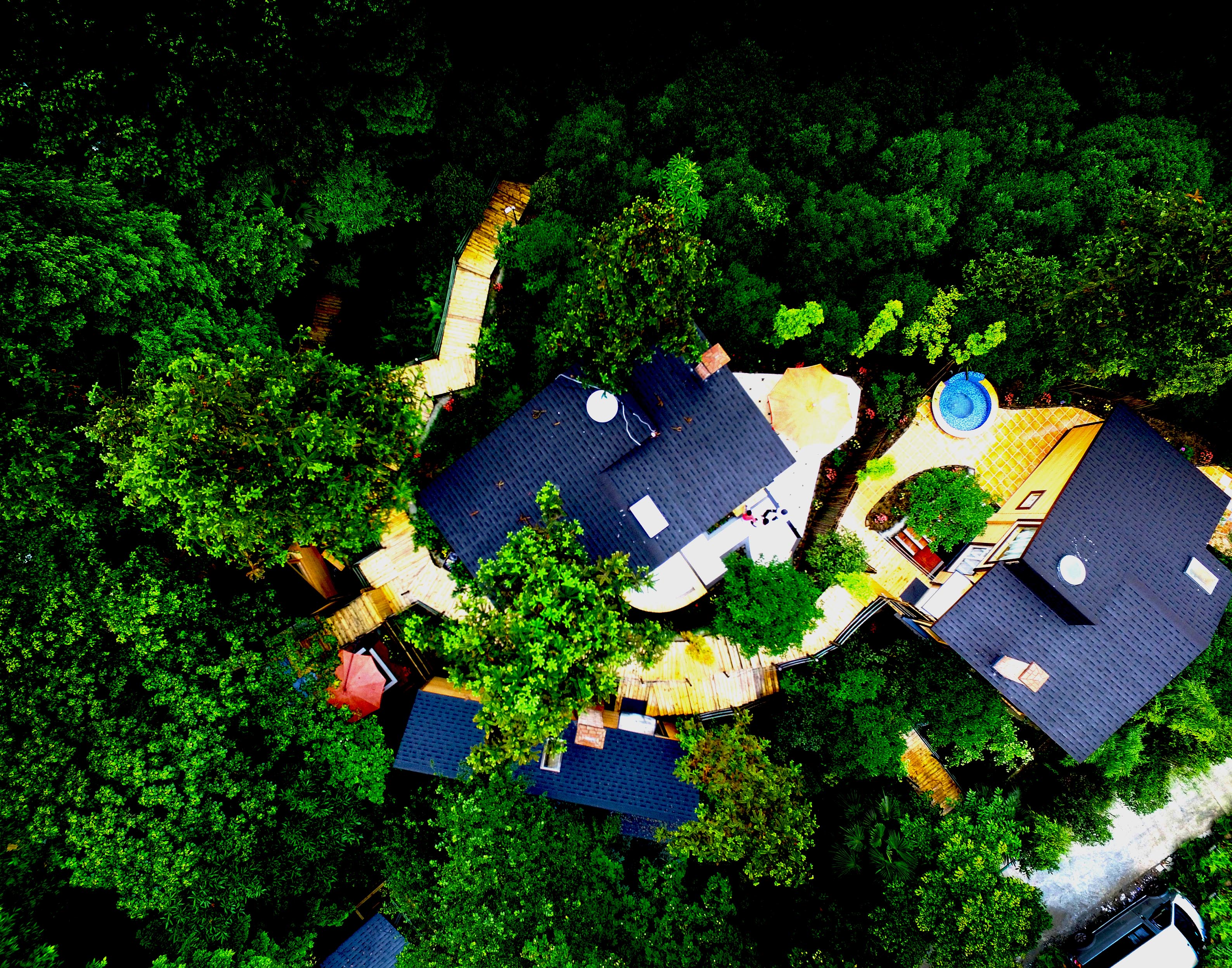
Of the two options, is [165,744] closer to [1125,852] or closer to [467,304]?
[467,304]

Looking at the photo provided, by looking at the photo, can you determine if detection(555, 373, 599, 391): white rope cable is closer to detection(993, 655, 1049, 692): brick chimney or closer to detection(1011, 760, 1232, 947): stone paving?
detection(993, 655, 1049, 692): brick chimney

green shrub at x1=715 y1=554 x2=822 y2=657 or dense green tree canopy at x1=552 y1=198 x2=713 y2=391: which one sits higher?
dense green tree canopy at x1=552 y1=198 x2=713 y2=391

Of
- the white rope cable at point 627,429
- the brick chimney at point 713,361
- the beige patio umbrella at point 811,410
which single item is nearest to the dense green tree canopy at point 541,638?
the white rope cable at point 627,429

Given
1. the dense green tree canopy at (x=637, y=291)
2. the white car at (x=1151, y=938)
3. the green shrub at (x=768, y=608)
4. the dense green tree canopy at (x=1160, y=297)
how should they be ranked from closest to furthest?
the dense green tree canopy at (x=637, y=291) < the dense green tree canopy at (x=1160, y=297) < the green shrub at (x=768, y=608) < the white car at (x=1151, y=938)

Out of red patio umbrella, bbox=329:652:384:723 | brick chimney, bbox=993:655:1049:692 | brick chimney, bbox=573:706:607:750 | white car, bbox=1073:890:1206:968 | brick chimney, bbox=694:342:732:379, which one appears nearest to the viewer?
brick chimney, bbox=694:342:732:379

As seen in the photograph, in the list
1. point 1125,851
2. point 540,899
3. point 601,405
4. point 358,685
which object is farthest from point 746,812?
point 1125,851

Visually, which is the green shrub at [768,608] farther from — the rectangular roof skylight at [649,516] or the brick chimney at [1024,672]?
the brick chimney at [1024,672]

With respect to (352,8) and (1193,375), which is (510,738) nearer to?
(352,8)

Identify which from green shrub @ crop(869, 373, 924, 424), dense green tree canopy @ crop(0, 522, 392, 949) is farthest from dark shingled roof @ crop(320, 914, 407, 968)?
green shrub @ crop(869, 373, 924, 424)
